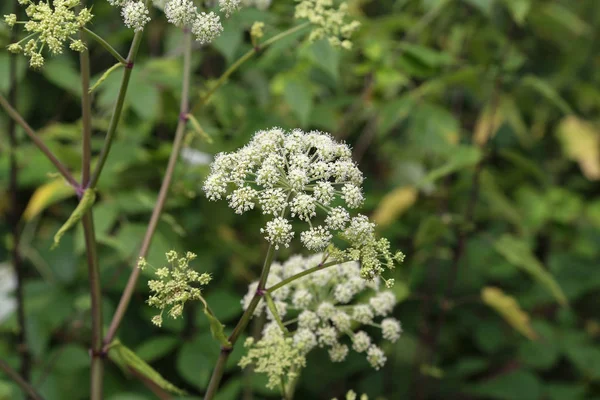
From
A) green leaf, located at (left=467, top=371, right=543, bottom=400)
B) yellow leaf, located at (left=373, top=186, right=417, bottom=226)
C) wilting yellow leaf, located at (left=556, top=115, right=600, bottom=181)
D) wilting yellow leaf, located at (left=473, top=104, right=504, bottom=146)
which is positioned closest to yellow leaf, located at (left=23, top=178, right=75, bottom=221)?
yellow leaf, located at (left=373, top=186, right=417, bottom=226)

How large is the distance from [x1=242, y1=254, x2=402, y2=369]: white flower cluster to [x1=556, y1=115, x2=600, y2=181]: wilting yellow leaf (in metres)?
2.92

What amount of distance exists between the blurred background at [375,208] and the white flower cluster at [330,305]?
35.1 inches

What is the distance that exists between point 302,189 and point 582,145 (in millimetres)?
3486

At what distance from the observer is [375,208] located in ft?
13.8

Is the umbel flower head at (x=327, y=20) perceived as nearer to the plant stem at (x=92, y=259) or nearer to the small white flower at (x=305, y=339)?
the plant stem at (x=92, y=259)

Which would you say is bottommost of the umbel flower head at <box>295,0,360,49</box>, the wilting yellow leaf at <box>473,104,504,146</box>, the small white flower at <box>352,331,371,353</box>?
the small white flower at <box>352,331,371,353</box>

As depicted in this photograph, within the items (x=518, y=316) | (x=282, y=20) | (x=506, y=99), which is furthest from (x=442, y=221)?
(x=506, y=99)

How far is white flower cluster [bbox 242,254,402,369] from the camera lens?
178 cm

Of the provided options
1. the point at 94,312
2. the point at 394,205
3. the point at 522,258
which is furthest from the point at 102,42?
the point at 394,205

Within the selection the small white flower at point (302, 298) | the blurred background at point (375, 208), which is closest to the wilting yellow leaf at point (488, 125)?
the blurred background at point (375, 208)

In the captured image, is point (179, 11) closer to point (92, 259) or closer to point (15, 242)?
point (92, 259)

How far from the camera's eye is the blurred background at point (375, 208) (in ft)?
10.6

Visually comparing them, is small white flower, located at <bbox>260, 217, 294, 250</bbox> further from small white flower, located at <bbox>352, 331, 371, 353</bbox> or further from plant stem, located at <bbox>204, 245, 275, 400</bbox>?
small white flower, located at <bbox>352, 331, 371, 353</bbox>

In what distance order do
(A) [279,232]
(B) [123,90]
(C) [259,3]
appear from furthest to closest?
(C) [259,3]
(B) [123,90]
(A) [279,232]
